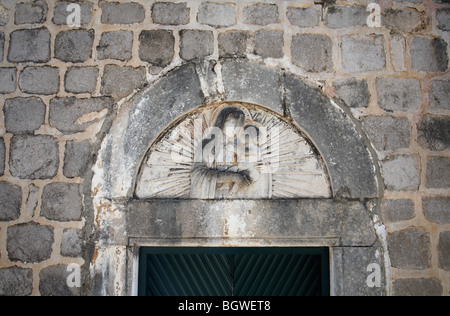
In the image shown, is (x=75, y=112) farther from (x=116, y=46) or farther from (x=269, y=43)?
(x=269, y=43)

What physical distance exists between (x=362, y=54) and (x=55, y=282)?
2.59m

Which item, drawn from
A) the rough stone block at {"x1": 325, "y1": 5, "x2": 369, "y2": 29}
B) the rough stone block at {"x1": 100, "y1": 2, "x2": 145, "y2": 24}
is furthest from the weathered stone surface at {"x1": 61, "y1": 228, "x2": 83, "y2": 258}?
the rough stone block at {"x1": 325, "y1": 5, "x2": 369, "y2": 29}

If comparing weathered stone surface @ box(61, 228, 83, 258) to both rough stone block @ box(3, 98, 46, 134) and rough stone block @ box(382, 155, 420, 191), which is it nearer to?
rough stone block @ box(3, 98, 46, 134)

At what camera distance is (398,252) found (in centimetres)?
296

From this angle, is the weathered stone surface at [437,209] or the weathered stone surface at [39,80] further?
the weathered stone surface at [39,80]

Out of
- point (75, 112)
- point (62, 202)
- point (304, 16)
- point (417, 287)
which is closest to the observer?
point (417, 287)

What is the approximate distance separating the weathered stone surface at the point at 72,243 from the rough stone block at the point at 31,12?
151 centimetres

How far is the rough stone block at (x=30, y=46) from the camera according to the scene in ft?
10.5

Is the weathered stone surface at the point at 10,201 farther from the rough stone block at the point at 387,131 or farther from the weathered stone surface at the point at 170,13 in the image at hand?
the rough stone block at the point at 387,131

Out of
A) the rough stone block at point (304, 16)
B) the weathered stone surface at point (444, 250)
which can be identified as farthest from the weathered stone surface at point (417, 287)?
the rough stone block at point (304, 16)

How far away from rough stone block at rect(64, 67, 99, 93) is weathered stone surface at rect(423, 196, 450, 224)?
240 cm

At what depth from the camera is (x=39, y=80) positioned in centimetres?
318

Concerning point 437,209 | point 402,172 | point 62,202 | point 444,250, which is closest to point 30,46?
point 62,202

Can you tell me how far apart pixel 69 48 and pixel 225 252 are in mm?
1795
